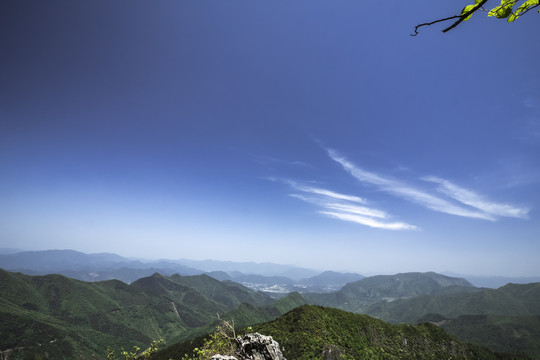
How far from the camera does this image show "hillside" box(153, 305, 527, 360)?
77125mm

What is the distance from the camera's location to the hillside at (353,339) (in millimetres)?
77125

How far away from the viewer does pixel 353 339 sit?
287ft

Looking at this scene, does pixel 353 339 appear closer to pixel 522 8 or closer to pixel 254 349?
pixel 254 349

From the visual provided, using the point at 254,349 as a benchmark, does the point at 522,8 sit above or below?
above

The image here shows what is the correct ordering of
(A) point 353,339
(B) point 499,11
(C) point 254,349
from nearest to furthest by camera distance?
(B) point 499,11, (C) point 254,349, (A) point 353,339

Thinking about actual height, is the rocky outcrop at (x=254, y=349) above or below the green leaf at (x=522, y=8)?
below

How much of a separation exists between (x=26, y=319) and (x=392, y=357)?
274 m

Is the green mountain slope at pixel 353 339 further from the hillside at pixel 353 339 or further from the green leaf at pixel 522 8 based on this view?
the green leaf at pixel 522 8

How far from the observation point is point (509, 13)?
2729 millimetres

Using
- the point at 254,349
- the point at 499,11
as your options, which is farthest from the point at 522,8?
the point at 254,349

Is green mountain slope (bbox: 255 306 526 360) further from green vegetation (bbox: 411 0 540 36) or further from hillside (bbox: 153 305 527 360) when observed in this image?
green vegetation (bbox: 411 0 540 36)

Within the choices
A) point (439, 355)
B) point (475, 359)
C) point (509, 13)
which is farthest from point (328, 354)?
point (509, 13)

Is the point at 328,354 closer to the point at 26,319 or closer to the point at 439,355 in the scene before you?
the point at 439,355

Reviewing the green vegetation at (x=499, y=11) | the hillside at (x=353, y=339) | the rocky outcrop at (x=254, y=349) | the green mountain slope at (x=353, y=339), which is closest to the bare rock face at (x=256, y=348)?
the rocky outcrop at (x=254, y=349)
